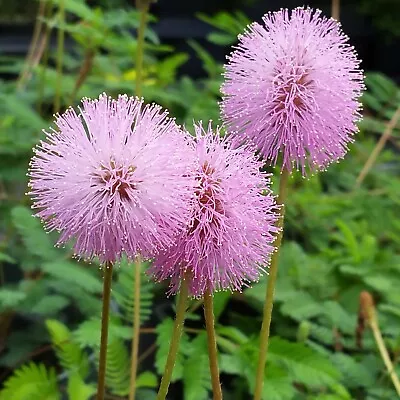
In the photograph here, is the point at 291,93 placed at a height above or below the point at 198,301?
above

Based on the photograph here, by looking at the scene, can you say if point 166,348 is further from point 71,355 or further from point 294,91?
point 294,91

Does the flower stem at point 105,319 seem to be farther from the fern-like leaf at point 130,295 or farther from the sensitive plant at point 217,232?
the fern-like leaf at point 130,295

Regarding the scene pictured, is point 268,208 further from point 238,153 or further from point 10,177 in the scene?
point 10,177

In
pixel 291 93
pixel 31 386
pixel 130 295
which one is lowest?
pixel 31 386

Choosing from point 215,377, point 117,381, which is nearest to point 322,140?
point 215,377

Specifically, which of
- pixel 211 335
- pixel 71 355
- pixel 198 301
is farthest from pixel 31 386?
→ pixel 211 335

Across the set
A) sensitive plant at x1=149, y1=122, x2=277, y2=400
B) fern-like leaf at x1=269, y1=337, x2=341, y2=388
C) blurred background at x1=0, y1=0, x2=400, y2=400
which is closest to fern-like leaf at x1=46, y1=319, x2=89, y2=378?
blurred background at x1=0, y1=0, x2=400, y2=400
